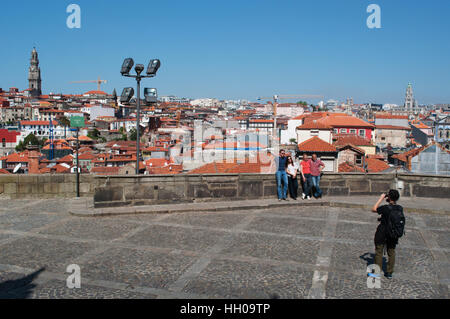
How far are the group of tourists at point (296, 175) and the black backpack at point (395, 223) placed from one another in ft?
15.1

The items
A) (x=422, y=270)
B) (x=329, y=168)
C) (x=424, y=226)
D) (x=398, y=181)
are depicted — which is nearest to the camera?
(x=422, y=270)

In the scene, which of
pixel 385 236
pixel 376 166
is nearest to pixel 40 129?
pixel 376 166

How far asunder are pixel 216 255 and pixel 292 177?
162 inches

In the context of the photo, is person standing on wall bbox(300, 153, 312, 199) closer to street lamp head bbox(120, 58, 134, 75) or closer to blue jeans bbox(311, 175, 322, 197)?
blue jeans bbox(311, 175, 322, 197)

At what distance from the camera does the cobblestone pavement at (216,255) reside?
15.8 feet

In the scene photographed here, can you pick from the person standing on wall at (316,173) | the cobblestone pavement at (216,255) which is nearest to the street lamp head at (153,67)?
the cobblestone pavement at (216,255)

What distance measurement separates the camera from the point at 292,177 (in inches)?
381

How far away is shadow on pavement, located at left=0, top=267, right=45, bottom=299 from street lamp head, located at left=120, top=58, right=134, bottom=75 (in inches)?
261

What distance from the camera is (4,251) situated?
6.18 metres

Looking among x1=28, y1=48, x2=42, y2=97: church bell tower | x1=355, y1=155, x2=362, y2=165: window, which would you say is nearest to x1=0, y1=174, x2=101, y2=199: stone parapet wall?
x1=355, y1=155, x2=362, y2=165: window

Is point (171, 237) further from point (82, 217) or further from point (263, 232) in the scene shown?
point (82, 217)
